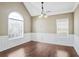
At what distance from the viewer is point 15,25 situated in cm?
226

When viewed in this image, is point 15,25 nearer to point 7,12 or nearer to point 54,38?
point 7,12

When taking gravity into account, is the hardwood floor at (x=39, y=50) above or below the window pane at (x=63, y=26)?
below

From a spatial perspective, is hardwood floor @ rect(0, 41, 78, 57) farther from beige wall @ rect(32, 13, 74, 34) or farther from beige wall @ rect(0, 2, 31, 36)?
beige wall @ rect(0, 2, 31, 36)

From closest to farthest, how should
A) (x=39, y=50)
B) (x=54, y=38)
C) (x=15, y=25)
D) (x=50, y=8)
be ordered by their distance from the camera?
(x=15, y=25) → (x=39, y=50) → (x=50, y=8) → (x=54, y=38)

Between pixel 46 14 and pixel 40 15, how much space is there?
27cm

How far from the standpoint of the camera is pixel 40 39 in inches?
108

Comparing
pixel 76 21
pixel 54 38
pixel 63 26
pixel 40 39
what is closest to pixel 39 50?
pixel 40 39

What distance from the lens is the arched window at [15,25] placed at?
2.16m

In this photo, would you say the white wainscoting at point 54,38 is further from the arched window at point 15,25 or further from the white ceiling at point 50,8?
the white ceiling at point 50,8

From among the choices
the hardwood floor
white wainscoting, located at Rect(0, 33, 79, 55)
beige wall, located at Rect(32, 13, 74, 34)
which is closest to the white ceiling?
beige wall, located at Rect(32, 13, 74, 34)

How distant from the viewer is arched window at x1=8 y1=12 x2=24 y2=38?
2.16 m

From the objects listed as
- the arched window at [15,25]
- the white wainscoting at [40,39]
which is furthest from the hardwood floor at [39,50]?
the arched window at [15,25]

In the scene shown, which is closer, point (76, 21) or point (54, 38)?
point (76, 21)

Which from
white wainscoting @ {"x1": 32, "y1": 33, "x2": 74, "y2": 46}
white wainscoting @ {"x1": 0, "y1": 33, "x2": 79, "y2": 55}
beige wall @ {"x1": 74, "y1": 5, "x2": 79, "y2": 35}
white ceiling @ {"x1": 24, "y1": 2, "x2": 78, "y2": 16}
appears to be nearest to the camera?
beige wall @ {"x1": 74, "y1": 5, "x2": 79, "y2": 35}
